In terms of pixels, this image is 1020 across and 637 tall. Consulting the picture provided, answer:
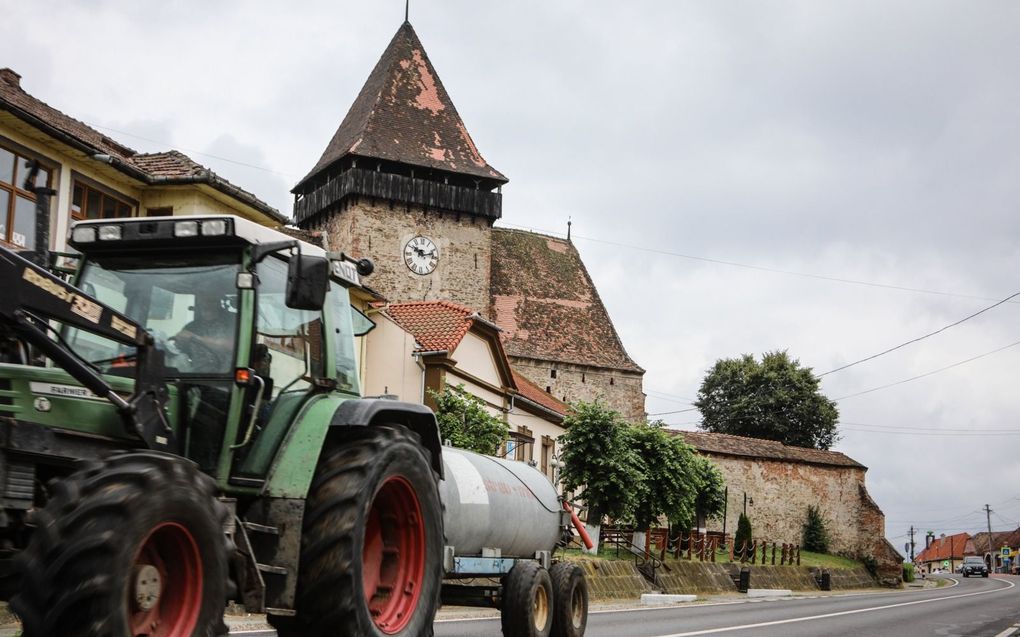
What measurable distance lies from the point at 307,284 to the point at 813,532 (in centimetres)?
5870

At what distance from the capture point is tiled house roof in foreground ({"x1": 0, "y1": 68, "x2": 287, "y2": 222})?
19.2 meters

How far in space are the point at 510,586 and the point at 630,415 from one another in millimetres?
51588

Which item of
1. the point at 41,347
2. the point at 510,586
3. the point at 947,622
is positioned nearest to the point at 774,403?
the point at 947,622

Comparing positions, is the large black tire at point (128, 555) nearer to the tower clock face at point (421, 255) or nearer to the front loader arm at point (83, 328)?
the front loader arm at point (83, 328)

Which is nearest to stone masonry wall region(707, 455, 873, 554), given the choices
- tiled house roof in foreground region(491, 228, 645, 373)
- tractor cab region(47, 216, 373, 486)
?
tiled house roof in foreground region(491, 228, 645, 373)

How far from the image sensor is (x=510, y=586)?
9.43m

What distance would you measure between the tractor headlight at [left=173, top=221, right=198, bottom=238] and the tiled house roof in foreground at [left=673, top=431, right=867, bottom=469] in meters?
50.1

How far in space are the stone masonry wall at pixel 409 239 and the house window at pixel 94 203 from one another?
2439 cm

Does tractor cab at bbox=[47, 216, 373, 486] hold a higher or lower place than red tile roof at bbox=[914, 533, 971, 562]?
higher

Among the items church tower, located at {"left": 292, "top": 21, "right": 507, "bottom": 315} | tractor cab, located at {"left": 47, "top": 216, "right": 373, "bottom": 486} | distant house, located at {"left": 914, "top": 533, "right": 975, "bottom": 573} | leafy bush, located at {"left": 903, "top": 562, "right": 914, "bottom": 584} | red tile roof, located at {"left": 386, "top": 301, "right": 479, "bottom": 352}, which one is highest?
church tower, located at {"left": 292, "top": 21, "right": 507, "bottom": 315}

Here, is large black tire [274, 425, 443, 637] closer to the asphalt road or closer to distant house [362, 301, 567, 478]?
the asphalt road

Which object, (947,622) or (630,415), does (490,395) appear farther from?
(630,415)

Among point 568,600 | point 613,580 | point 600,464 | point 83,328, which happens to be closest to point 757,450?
point 600,464

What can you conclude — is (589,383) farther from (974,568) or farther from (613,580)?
(974,568)
